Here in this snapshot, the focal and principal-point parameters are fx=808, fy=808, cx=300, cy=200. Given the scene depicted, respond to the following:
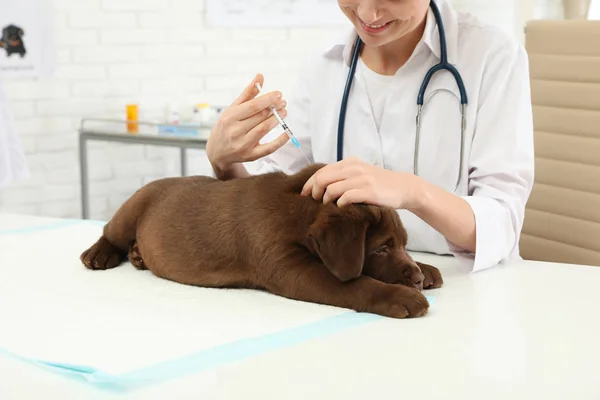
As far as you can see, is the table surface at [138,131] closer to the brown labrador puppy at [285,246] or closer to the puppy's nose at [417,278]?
the brown labrador puppy at [285,246]

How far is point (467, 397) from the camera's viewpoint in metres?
0.77

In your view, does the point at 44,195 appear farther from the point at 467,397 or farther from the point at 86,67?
the point at 467,397

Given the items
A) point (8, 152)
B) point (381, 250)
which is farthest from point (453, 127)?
point (8, 152)

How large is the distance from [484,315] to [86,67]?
2492 mm

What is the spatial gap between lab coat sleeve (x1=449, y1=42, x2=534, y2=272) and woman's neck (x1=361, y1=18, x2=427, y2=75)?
17cm

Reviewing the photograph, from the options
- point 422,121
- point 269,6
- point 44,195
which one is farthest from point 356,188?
point 269,6

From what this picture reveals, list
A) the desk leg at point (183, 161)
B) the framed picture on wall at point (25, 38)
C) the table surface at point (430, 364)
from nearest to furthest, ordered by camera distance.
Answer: the table surface at point (430, 364) < the framed picture on wall at point (25, 38) < the desk leg at point (183, 161)

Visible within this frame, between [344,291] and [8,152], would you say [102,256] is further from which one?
[8,152]

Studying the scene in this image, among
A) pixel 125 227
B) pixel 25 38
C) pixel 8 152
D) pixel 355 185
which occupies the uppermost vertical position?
pixel 25 38

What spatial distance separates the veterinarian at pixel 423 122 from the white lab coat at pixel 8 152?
1203 mm

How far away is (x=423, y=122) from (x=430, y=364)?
80 centimetres

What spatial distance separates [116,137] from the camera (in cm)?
294

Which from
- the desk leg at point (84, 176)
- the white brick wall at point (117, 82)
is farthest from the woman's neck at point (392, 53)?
the white brick wall at point (117, 82)

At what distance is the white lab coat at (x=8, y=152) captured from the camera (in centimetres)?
258
